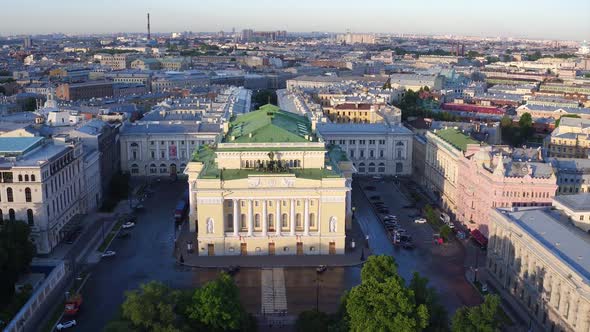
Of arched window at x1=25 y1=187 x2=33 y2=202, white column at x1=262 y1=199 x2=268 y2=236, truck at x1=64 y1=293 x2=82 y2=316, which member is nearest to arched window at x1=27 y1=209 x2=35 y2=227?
arched window at x1=25 y1=187 x2=33 y2=202

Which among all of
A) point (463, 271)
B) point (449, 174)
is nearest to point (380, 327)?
point (463, 271)

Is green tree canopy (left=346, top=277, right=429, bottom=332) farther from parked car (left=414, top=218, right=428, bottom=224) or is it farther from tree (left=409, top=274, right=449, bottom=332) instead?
parked car (left=414, top=218, right=428, bottom=224)

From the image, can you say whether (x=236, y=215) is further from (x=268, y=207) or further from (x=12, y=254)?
(x=12, y=254)

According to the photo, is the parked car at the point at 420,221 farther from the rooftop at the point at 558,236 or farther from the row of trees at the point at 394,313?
the row of trees at the point at 394,313

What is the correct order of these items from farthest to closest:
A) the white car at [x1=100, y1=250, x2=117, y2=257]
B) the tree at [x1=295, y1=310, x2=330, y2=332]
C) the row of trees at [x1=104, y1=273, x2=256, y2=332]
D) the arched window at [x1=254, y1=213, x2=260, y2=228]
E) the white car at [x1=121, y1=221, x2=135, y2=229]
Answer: the white car at [x1=121, y1=221, x2=135, y2=229], the arched window at [x1=254, y1=213, x2=260, y2=228], the white car at [x1=100, y1=250, x2=117, y2=257], the tree at [x1=295, y1=310, x2=330, y2=332], the row of trees at [x1=104, y1=273, x2=256, y2=332]

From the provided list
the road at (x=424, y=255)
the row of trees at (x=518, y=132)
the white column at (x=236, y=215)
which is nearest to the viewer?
the road at (x=424, y=255)

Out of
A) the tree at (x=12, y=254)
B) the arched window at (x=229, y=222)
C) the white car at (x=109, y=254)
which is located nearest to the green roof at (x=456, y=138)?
the arched window at (x=229, y=222)
